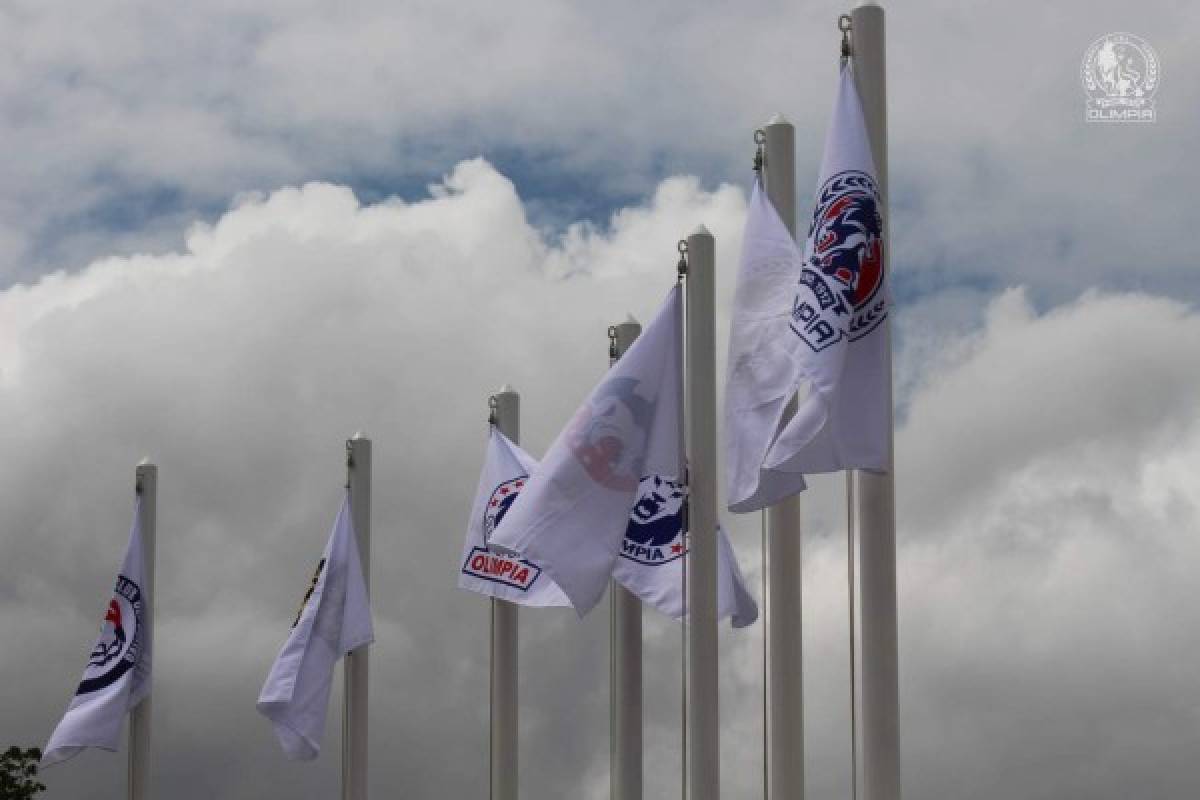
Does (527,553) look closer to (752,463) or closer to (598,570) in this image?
(598,570)

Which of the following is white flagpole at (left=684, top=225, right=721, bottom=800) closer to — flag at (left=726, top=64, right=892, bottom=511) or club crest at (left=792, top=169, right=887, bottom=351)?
flag at (left=726, top=64, right=892, bottom=511)

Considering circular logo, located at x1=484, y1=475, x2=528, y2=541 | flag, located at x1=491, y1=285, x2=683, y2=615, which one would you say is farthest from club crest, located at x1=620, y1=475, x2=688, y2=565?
circular logo, located at x1=484, y1=475, x2=528, y2=541

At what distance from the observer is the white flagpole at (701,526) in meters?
23.6

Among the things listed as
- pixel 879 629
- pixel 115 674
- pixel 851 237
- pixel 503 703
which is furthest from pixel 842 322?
pixel 115 674

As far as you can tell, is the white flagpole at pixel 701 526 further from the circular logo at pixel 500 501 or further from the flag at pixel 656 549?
the circular logo at pixel 500 501

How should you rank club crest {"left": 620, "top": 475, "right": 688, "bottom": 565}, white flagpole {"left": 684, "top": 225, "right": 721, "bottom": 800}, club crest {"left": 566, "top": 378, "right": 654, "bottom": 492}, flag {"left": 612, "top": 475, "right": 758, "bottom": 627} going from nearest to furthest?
white flagpole {"left": 684, "top": 225, "right": 721, "bottom": 800} → club crest {"left": 566, "top": 378, "right": 654, "bottom": 492} → flag {"left": 612, "top": 475, "right": 758, "bottom": 627} → club crest {"left": 620, "top": 475, "right": 688, "bottom": 565}

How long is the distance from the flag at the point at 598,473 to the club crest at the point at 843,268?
3.58 meters

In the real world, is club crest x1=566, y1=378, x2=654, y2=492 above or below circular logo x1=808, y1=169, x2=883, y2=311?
below

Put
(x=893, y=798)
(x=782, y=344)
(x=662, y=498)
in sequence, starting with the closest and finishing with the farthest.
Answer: (x=893, y=798) < (x=782, y=344) < (x=662, y=498)

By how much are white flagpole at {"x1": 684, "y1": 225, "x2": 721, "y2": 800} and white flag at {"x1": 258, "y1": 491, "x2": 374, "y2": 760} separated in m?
9.51

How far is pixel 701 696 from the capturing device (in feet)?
77.7

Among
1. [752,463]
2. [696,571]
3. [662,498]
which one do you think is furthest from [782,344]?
[662,498]

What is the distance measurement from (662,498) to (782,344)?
4716mm

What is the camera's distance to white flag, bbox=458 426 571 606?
29.8 meters
